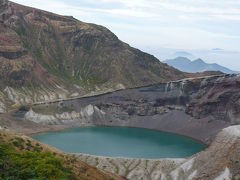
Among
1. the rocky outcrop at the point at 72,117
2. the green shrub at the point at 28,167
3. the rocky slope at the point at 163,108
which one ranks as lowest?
the rocky outcrop at the point at 72,117

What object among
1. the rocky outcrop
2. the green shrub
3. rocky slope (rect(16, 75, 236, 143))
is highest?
the green shrub

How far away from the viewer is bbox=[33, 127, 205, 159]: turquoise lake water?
11912 centimetres

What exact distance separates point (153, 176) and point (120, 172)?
7.02 m

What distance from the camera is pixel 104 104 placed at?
175250 mm

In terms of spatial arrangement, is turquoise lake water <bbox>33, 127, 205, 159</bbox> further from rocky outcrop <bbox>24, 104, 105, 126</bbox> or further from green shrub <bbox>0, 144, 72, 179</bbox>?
green shrub <bbox>0, 144, 72, 179</bbox>

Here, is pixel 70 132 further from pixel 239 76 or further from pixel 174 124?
pixel 239 76

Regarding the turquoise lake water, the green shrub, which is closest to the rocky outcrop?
the turquoise lake water

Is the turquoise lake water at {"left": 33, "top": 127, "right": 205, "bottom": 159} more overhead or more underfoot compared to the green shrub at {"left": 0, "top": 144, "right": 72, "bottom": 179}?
more underfoot

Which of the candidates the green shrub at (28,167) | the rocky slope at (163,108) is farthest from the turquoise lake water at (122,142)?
the green shrub at (28,167)

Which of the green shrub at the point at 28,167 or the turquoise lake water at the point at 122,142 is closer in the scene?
the green shrub at the point at 28,167

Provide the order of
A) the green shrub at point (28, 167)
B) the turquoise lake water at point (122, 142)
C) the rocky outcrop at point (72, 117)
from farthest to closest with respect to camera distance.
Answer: the rocky outcrop at point (72, 117)
the turquoise lake water at point (122, 142)
the green shrub at point (28, 167)

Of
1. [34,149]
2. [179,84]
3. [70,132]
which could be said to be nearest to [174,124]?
[179,84]

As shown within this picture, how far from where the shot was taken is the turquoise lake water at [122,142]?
391 feet

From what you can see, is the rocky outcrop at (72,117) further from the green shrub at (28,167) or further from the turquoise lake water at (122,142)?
the green shrub at (28,167)
